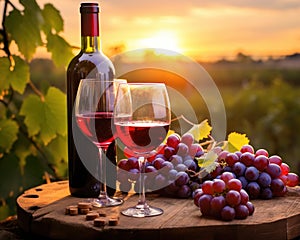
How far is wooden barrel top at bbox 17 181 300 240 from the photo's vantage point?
164cm

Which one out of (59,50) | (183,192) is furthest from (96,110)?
(59,50)

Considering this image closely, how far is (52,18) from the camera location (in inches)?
116

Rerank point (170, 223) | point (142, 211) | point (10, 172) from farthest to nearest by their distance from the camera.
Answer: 1. point (10, 172)
2. point (142, 211)
3. point (170, 223)

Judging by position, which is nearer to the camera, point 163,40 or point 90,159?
point 90,159

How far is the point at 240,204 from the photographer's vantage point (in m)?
1.73

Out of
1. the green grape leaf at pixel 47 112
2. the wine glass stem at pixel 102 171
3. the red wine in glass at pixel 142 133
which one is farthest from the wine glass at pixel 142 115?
the green grape leaf at pixel 47 112

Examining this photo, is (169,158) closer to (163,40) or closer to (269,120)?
(163,40)

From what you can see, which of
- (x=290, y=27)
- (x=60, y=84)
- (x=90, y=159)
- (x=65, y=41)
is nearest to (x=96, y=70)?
(x=90, y=159)

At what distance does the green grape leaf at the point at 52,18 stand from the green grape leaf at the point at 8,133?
503 mm

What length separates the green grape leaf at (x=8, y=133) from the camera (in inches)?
116

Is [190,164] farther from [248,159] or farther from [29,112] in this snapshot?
[29,112]

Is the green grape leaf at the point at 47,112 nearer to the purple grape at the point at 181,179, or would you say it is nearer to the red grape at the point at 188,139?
the red grape at the point at 188,139

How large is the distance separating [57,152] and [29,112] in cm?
29

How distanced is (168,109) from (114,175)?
0.46 meters
